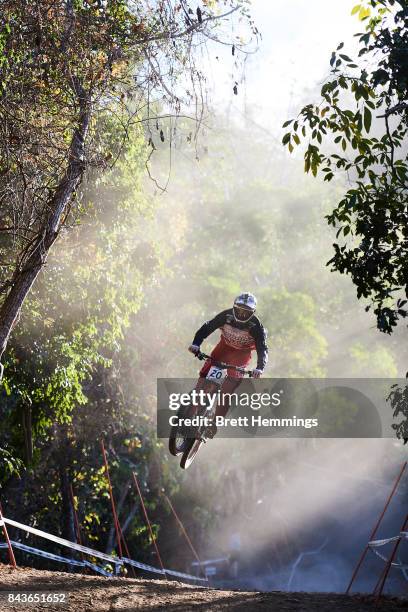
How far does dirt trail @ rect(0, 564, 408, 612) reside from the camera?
31.7 feet

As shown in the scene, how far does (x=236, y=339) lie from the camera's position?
10.7 m

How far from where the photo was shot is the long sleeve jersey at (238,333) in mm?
10555

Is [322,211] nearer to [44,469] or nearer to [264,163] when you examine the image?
[264,163]

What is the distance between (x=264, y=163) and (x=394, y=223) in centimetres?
5584

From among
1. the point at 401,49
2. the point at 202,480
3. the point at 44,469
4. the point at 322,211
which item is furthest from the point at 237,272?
the point at 401,49

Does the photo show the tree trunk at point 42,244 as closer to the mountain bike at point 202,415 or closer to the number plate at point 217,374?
the mountain bike at point 202,415

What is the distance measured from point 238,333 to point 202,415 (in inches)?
46.9

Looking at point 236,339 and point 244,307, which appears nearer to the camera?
point 244,307

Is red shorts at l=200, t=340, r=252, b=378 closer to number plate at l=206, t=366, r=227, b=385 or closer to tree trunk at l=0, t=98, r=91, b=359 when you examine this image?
number plate at l=206, t=366, r=227, b=385

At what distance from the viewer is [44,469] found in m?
20.2

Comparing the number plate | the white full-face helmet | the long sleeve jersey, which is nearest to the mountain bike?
the number plate

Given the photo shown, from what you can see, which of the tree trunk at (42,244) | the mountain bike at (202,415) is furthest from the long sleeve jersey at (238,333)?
the tree trunk at (42,244)

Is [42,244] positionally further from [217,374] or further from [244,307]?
[217,374]

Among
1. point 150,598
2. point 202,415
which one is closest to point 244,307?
point 202,415
